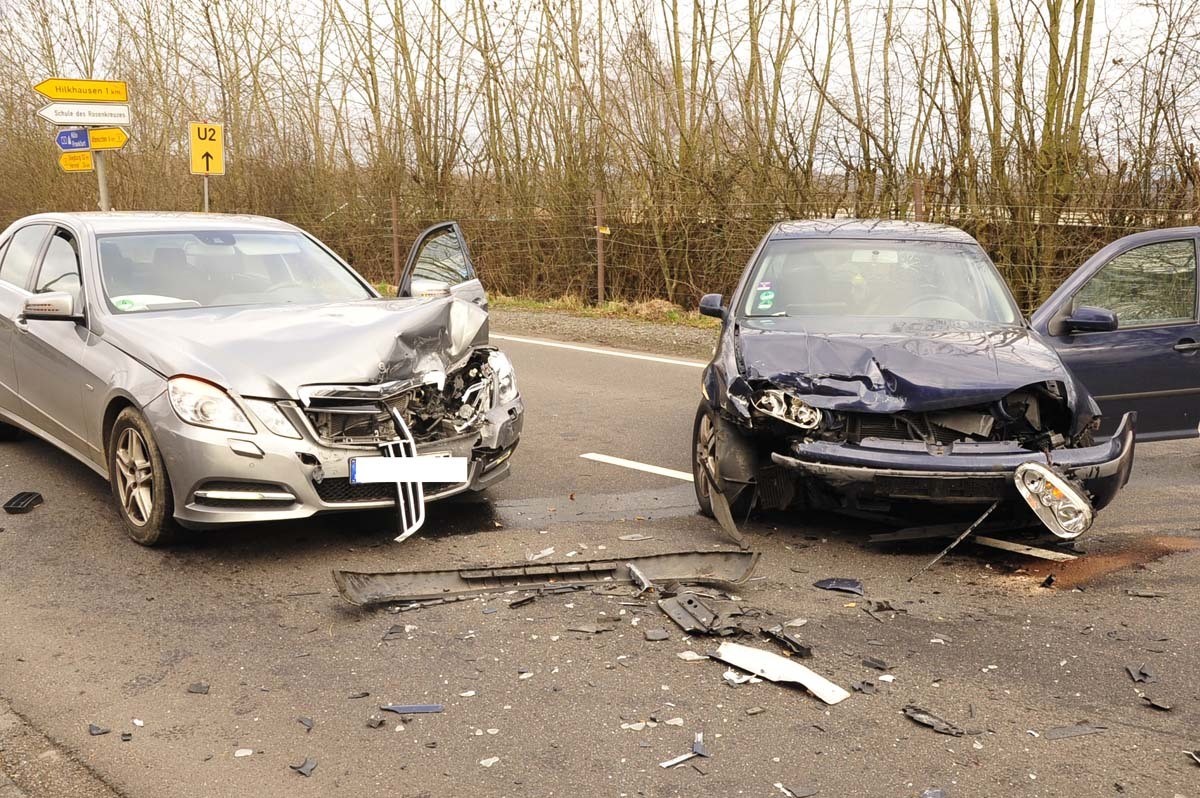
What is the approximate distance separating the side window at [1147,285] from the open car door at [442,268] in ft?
12.2

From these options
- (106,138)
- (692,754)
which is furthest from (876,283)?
(106,138)

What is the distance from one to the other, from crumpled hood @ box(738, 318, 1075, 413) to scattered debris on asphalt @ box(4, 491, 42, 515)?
3964 millimetres

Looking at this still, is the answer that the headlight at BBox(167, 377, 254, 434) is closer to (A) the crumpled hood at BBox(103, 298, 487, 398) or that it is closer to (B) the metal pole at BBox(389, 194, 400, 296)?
(A) the crumpled hood at BBox(103, 298, 487, 398)

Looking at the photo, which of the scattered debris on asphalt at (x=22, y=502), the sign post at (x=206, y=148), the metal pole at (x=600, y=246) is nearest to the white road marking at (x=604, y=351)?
the metal pole at (x=600, y=246)

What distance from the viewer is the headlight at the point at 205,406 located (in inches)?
196

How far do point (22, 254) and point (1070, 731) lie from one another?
21.8ft

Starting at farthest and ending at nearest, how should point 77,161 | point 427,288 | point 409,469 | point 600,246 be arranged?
point 77,161, point 600,246, point 427,288, point 409,469

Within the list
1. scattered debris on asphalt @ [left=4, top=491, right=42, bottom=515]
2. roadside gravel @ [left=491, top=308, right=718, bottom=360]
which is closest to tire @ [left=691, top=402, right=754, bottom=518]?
scattered debris on asphalt @ [left=4, top=491, right=42, bottom=515]

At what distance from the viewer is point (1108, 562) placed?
5.18 metres

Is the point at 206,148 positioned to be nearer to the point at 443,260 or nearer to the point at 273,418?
the point at 443,260

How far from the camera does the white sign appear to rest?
16.0m

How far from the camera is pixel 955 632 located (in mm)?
4301

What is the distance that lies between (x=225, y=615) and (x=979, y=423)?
11.3 ft

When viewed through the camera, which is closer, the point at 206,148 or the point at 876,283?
the point at 876,283
